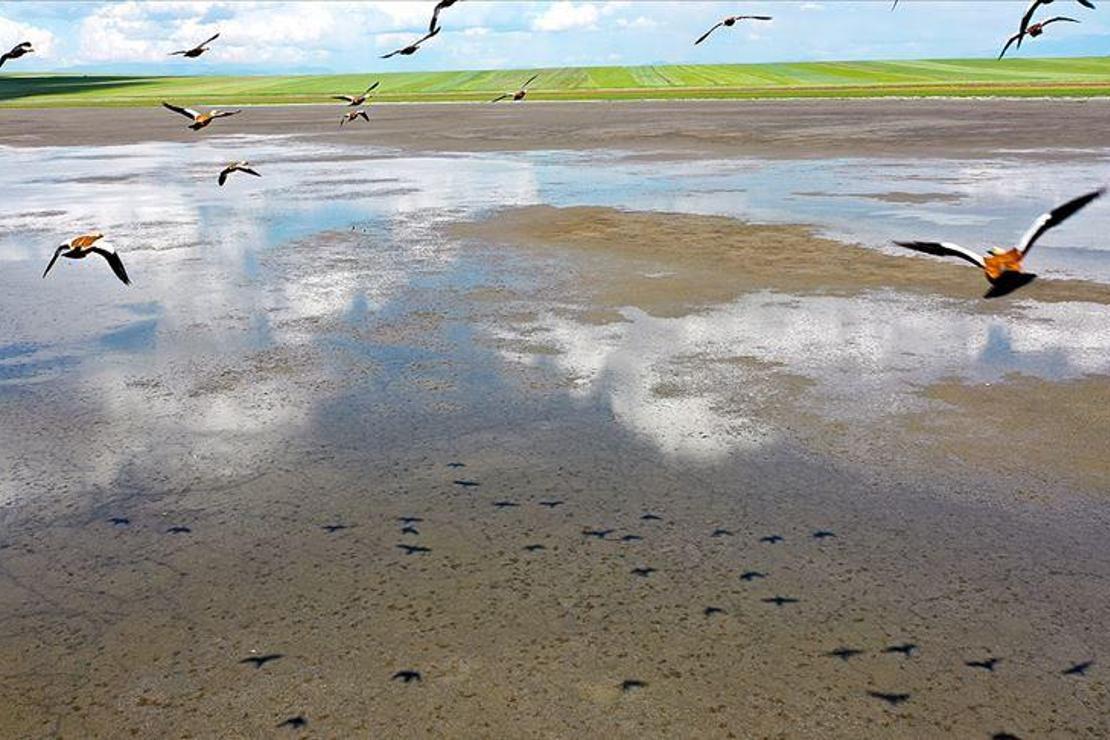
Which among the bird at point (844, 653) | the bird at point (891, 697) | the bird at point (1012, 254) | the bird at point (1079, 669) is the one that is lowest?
the bird at point (891, 697)

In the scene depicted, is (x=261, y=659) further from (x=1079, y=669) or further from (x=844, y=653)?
(x=1079, y=669)

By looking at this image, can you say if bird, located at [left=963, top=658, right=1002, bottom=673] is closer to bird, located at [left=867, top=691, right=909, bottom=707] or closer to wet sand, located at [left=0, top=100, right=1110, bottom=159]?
bird, located at [left=867, top=691, right=909, bottom=707]

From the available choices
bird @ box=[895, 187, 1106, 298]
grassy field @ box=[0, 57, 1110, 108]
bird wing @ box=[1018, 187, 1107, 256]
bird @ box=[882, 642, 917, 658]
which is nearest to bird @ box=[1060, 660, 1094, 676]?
bird @ box=[882, 642, 917, 658]

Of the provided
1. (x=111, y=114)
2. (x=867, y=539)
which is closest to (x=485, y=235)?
(x=867, y=539)

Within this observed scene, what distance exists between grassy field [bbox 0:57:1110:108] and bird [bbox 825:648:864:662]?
10027cm

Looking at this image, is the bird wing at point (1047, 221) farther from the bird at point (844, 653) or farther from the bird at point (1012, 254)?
the bird at point (844, 653)

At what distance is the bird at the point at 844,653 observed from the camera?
24.1ft

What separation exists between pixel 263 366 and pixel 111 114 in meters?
104

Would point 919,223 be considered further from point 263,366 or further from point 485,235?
point 263,366

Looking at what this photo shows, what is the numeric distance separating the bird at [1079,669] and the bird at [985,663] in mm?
463

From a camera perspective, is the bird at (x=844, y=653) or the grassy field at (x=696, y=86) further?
the grassy field at (x=696, y=86)

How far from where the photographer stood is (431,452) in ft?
37.9

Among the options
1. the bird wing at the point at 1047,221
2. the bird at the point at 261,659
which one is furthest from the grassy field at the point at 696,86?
the bird at the point at 261,659

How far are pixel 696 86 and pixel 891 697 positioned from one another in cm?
13925
